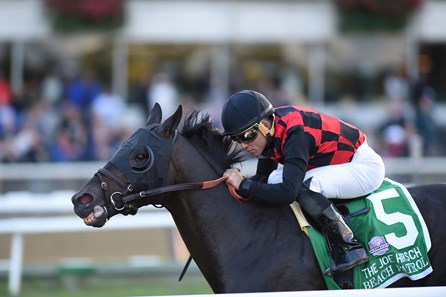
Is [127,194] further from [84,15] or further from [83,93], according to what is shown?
[84,15]

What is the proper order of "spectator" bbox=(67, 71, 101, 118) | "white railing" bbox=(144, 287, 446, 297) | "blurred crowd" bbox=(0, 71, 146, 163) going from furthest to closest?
"spectator" bbox=(67, 71, 101, 118)
"blurred crowd" bbox=(0, 71, 146, 163)
"white railing" bbox=(144, 287, 446, 297)

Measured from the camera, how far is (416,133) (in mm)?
13508

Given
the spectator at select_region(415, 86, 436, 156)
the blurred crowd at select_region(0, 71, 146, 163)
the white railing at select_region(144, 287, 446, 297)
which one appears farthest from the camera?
the spectator at select_region(415, 86, 436, 156)

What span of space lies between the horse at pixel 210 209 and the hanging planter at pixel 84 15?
1103 cm

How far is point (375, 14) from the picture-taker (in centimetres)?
1667

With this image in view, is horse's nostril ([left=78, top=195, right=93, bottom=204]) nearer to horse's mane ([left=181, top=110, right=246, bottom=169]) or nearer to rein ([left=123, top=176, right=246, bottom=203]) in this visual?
rein ([left=123, top=176, right=246, bottom=203])

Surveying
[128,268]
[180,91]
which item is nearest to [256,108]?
[128,268]

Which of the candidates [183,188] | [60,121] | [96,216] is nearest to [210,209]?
[183,188]

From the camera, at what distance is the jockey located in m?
4.69

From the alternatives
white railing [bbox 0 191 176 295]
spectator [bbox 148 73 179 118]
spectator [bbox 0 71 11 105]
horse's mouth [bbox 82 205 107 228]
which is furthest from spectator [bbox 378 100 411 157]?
horse's mouth [bbox 82 205 107 228]

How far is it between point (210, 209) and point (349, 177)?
2.50 feet

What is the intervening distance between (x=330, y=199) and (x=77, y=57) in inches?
456

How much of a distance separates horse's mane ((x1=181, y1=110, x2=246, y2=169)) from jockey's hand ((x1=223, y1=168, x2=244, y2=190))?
105mm

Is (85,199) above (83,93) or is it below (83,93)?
above
